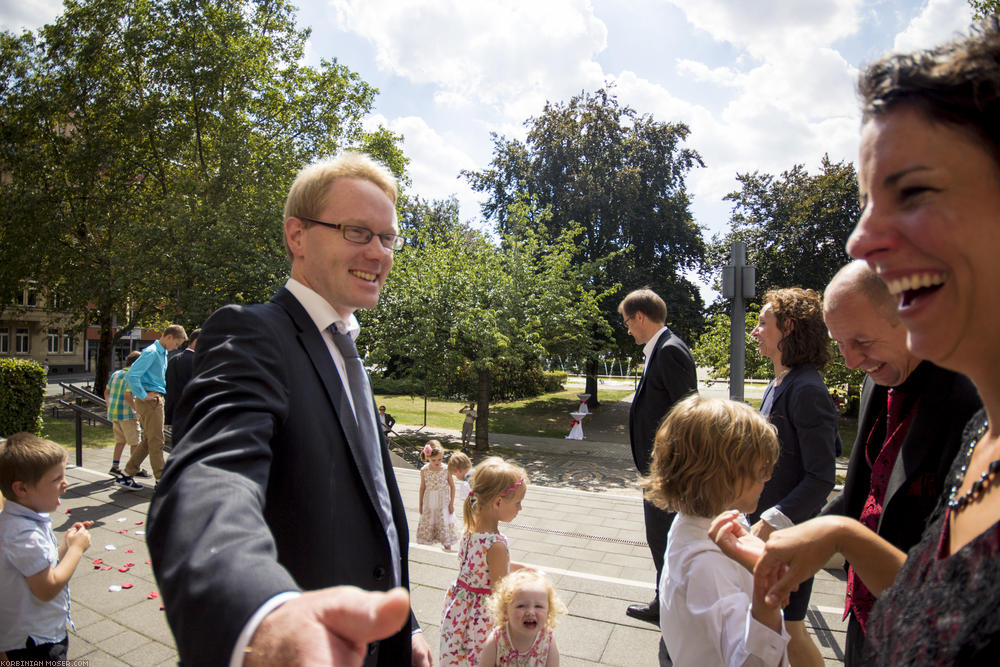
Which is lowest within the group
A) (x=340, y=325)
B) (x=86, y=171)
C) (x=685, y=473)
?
(x=685, y=473)

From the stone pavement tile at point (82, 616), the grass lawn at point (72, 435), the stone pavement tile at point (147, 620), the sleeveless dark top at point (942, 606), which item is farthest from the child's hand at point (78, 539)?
the grass lawn at point (72, 435)

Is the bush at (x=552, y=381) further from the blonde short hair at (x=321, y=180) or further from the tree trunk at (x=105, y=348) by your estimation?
the blonde short hair at (x=321, y=180)

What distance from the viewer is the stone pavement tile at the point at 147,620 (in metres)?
3.70

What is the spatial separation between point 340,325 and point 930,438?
1.84m

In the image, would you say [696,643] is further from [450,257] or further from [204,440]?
[450,257]

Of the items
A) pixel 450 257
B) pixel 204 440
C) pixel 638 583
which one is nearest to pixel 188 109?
pixel 450 257

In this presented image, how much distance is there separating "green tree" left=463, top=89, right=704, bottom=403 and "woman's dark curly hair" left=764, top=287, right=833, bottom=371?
18.7 metres

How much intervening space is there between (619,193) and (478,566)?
2131cm

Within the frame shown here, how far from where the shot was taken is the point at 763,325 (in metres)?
3.41

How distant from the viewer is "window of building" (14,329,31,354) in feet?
156

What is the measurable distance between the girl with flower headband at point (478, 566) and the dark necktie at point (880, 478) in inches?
59.7

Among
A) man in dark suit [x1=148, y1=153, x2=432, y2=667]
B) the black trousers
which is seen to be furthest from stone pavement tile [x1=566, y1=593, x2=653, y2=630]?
man in dark suit [x1=148, y1=153, x2=432, y2=667]

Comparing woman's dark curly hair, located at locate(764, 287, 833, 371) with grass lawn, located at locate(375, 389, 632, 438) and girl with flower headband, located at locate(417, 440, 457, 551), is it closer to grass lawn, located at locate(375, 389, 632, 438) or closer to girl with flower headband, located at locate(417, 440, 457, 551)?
girl with flower headband, located at locate(417, 440, 457, 551)

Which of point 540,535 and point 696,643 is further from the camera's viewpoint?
point 540,535
